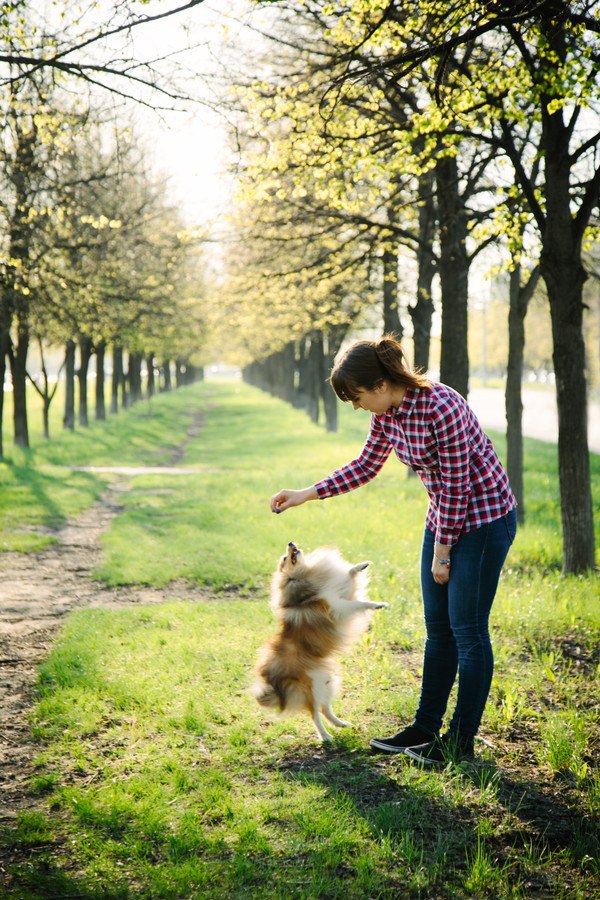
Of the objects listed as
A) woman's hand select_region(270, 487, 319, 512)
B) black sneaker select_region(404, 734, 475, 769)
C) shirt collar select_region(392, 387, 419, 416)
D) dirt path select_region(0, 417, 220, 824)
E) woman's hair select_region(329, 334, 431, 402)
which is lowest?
dirt path select_region(0, 417, 220, 824)

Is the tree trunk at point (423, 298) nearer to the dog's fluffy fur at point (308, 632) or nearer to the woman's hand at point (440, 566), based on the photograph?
the dog's fluffy fur at point (308, 632)

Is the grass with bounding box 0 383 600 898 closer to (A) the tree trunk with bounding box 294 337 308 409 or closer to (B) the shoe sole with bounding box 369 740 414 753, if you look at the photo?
(B) the shoe sole with bounding box 369 740 414 753

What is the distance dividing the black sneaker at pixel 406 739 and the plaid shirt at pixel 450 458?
130cm

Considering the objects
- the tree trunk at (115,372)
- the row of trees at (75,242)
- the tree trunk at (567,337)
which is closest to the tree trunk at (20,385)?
the row of trees at (75,242)

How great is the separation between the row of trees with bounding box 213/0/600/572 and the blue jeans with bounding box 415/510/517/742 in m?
3.29

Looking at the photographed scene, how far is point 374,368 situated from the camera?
145 inches

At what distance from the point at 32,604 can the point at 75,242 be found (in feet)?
35.7

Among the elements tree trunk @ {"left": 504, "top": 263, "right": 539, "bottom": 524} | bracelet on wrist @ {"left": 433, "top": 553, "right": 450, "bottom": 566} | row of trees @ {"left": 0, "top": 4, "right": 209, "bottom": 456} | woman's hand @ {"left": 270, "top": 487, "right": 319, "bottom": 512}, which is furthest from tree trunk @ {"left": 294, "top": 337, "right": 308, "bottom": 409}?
bracelet on wrist @ {"left": 433, "top": 553, "right": 450, "bottom": 566}

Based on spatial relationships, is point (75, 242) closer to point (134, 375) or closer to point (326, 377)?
point (326, 377)

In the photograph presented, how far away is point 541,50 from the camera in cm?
609

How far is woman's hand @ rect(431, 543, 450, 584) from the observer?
3.81m

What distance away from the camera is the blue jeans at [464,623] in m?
3.81

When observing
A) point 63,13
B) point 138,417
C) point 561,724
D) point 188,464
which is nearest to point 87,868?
point 561,724

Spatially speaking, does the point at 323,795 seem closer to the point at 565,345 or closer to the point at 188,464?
the point at 565,345
